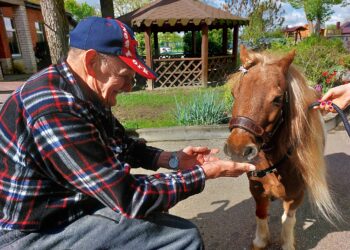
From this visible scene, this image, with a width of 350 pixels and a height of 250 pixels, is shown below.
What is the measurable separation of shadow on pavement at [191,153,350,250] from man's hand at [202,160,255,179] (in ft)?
4.40

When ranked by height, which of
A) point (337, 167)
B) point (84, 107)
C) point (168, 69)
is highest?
point (84, 107)

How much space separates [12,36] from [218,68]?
466 inches

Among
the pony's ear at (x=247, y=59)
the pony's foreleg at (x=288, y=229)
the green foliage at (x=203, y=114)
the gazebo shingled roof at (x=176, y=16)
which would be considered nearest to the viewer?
the pony's ear at (x=247, y=59)

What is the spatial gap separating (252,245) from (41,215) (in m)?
1.97

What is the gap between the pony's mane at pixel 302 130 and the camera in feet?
6.38

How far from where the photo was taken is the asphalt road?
9.23 ft

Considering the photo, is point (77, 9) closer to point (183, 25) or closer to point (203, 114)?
point (183, 25)

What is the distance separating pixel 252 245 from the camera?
8.91ft

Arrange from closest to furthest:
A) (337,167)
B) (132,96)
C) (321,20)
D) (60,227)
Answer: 1. (60,227)
2. (337,167)
3. (132,96)
4. (321,20)

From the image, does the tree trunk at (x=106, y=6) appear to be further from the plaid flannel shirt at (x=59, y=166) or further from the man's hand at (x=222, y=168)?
the man's hand at (x=222, y=168)

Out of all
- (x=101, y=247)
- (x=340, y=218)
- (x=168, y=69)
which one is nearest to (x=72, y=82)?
(x=101, y=247)

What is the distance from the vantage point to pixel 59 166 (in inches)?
52.6

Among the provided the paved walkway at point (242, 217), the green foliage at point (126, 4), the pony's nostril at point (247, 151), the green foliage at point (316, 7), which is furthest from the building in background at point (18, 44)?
the green foliage at point (316, 7)

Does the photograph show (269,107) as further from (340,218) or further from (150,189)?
(340,218)
